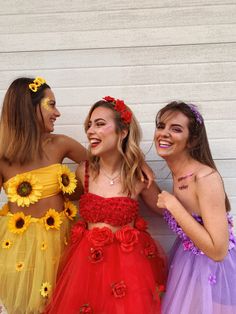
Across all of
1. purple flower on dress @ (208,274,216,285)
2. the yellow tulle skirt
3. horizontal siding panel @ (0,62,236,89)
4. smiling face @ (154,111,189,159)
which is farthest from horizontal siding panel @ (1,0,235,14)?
purple flower on dress @ (208,274,216,285)

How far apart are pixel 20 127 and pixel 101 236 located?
87cm

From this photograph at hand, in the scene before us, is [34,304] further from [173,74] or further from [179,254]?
[173,74]

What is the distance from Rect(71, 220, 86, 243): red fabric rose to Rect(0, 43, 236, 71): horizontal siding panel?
1199mm

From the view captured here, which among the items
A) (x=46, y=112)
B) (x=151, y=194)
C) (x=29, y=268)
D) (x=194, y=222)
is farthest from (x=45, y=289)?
(x=46, y=112)

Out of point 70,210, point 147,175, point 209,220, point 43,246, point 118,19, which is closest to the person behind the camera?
point 209,220

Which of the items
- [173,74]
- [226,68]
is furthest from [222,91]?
[173,74]

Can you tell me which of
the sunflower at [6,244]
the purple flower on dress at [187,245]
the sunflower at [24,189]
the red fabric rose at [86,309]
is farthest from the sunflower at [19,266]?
the purple flower on dress at [187,245]

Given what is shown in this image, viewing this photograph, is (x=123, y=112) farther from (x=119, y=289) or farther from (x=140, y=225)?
(x=119, y=289)

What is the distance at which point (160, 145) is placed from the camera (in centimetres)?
241

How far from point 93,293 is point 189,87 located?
1659 mm

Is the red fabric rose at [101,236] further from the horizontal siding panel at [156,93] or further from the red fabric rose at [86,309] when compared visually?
the horizontal siding panel at [156,93]

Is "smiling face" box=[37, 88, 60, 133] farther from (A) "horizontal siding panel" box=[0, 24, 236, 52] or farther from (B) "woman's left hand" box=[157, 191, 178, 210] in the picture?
(B) "woman's left hand" box=[157, 191, 178, 210]

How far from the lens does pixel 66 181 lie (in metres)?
2.62

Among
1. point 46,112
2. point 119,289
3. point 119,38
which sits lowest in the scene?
point 119,289
